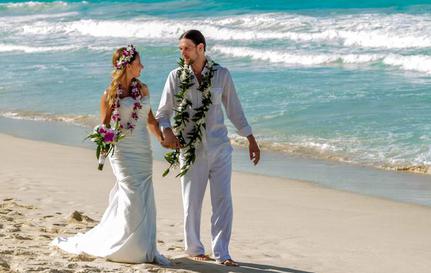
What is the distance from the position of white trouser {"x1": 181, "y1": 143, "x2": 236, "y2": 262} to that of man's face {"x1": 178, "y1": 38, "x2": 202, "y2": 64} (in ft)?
2.06

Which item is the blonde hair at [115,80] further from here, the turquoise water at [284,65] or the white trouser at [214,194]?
the turquoise water at [284,65]

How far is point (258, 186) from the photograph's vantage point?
10.5m

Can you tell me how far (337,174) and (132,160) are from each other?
17.5 feet

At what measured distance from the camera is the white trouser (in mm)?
6555

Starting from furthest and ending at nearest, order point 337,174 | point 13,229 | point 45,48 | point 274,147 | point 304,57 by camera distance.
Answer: point 45,48, point 304,57, point 274,147, point 337,174, point 13,229

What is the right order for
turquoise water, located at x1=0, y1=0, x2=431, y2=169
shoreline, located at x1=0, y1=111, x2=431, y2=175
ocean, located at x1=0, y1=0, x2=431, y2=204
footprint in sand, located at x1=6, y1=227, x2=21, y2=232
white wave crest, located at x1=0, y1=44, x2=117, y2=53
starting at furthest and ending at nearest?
white wave crest, located at x1=0, y1=44, x2=117, y2=53 → turquoise water, located at x1=0, y1=0, x2=431, y2=169 → ocean, located at x1=0, y1=0, x2=431, y2=204 → shoreline, located at x1=0, y1=111, x2=431, y2=175 → footprint in sand, located at x1=6, y1=227, x2=21, y2=232

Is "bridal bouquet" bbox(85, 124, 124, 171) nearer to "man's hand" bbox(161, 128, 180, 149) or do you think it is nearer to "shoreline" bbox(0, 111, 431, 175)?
"man's hand" bbox(161, 128, 180, 149)

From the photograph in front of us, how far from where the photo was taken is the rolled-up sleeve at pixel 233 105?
663 centimetres

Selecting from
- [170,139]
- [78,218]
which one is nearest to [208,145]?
[170,139]

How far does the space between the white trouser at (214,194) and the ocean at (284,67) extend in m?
5.12

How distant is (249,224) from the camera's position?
846cm

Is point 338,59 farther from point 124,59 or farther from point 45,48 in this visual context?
point 124,59

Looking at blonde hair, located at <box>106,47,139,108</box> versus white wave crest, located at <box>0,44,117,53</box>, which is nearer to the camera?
blonde hair, located at <box>106,47,139,108</box>

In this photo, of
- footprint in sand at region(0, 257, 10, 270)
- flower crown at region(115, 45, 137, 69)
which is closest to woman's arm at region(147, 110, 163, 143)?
flower crown at region(115, 45, 137, 69)
